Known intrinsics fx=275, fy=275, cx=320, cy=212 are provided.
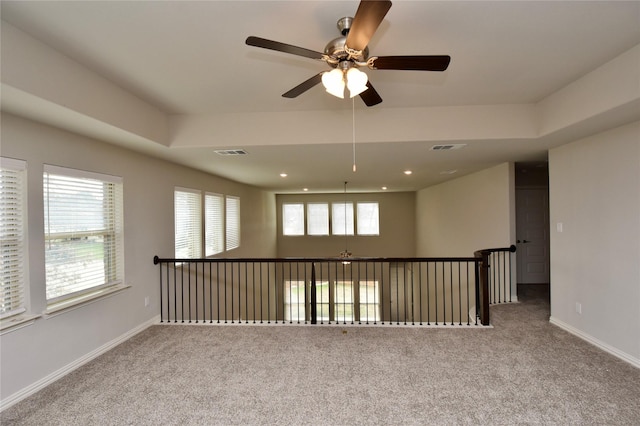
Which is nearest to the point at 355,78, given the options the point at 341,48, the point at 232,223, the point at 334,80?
the point at 334,80

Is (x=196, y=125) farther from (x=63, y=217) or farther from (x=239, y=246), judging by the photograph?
(x=239, y=246)

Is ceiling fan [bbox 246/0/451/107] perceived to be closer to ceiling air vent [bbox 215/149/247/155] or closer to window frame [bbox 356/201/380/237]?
ceiling air vent [bbox 215/149/247/155]

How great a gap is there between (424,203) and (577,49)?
7.69m

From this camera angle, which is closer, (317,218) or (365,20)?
(365,20)

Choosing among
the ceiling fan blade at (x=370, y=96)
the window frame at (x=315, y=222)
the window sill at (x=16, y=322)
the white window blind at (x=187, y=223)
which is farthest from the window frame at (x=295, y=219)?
the ceiling fan blade at (x=370, y=96)

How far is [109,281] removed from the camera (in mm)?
3344

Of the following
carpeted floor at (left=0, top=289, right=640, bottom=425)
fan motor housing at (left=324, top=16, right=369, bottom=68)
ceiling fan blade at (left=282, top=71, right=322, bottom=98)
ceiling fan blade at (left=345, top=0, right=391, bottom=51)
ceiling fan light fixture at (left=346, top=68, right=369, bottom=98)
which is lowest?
carpeted floor at (left=0, top=289, right=640, bottom=425)

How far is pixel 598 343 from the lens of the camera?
3.13m

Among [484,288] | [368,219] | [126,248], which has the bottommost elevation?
[484,288]

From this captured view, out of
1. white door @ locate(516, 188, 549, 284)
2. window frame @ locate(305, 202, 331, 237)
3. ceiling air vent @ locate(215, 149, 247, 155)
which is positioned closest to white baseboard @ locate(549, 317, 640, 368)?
white door @ locate(516, 188, 549, 284)

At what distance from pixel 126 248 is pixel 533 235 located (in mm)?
7816

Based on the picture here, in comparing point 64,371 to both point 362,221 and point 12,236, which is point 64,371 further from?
point 362,221

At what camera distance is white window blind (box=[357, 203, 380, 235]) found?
36.1 ft

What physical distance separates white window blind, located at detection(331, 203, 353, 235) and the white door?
580 centimetres
